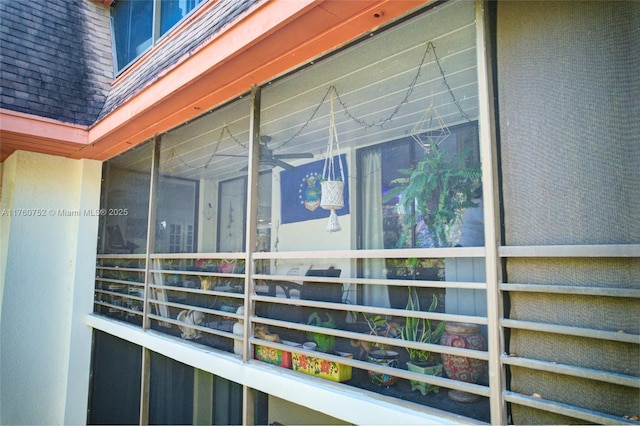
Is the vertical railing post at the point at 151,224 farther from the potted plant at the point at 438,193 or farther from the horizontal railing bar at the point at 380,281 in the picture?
the potted plant at the point at 438,193

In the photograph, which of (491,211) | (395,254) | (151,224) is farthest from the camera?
(151,224)

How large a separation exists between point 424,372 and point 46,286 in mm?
4348

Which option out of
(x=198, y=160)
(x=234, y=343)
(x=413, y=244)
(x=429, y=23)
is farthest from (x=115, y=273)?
(x=429, y=23)

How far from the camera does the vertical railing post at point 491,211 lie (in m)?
1.49

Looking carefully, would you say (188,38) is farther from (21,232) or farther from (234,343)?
(21,232)

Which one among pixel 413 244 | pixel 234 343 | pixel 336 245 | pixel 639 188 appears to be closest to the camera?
pixel 639 188

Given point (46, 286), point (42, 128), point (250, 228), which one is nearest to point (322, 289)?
point (250, 228)

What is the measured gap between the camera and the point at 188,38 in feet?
10.6

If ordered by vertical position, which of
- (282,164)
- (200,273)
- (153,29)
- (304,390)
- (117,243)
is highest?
(153,29)

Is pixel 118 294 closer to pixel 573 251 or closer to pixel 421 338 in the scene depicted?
pixel 421 338

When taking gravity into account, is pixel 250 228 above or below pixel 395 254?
above

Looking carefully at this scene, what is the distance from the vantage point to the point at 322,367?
7.22ft

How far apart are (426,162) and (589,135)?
703 millimetres

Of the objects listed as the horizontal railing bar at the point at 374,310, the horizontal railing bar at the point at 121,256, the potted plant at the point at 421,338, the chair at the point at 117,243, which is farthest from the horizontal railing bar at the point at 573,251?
the chair at the point at 117,243
